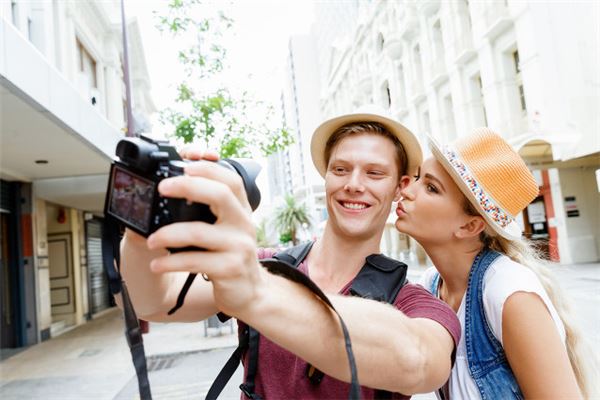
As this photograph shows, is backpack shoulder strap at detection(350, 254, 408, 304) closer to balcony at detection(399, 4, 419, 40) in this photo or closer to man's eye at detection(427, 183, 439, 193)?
man's eye at detection(427, 183, 439, 193)

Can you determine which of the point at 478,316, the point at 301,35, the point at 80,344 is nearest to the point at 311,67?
the point at 301,35

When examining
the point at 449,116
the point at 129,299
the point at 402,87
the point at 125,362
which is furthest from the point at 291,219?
the point at 129,299

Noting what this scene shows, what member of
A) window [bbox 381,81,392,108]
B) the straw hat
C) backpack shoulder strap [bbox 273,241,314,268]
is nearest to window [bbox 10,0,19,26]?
the straw hat

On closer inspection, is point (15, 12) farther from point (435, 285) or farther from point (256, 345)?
point (256, 345)

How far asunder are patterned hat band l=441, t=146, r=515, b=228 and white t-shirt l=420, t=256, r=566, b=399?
165 mm

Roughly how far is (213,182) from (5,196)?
421 inches

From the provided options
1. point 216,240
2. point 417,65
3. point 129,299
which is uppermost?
point 417,65

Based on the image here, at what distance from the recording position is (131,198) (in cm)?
91

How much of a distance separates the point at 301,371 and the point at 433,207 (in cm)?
100

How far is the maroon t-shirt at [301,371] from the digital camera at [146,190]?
0.72 metres

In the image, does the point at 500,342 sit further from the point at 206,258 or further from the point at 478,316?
the point at 206,258

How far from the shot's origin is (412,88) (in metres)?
23.4

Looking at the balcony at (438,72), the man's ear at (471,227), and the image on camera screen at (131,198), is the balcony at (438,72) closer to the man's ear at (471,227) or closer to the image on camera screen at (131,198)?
the man's ear at (471,227)

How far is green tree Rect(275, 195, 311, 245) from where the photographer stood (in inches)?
1506
